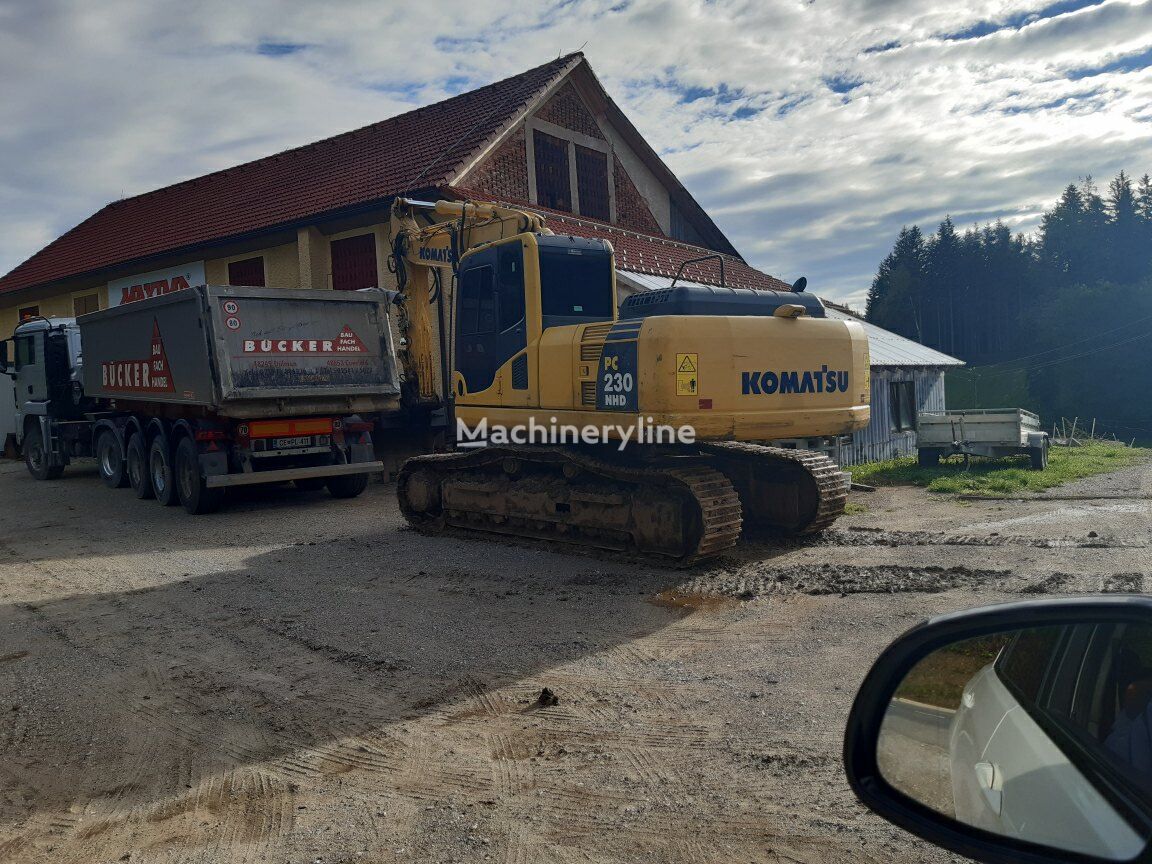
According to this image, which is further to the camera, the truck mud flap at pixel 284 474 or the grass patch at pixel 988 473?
the grass patch at pixel 988 473

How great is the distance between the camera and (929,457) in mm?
17766

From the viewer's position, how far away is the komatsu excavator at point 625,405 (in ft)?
25.3

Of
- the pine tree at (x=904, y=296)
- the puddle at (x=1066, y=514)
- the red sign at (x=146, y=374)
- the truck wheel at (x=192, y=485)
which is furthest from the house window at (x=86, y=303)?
the pine tree at (x=904, y=296)

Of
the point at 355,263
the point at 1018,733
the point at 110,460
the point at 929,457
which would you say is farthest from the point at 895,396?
the point at 1018,733

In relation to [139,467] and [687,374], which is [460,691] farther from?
[139,467]

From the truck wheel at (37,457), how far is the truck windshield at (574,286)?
1215cm

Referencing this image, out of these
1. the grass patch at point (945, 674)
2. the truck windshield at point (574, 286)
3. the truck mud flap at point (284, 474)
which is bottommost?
the truck mud flap at point (284, 474)

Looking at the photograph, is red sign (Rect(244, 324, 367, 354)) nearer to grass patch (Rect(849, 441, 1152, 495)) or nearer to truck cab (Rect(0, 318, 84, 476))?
truck cab (Rect(0, 318, 84, 476))

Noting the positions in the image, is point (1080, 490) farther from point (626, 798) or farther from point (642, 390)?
point (626, 798)

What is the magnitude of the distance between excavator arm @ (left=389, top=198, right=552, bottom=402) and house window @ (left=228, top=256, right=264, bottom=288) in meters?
6.55

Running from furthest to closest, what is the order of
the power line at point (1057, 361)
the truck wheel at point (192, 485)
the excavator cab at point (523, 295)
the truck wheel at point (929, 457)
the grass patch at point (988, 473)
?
the power line at point (1057, 361)
the truck wheel at point (929, 457)
the grass patch at point (988, 473)
the truck wheel at point (192, 485)
the excavator cab at point (523, 295)

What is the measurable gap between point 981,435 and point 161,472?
1441cm

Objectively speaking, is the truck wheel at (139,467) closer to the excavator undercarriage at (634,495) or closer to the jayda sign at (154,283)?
the excavator undercarriage at (634,495)

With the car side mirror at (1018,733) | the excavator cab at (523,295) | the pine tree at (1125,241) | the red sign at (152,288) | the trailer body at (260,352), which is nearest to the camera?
the car side mirror at (1018,733)
